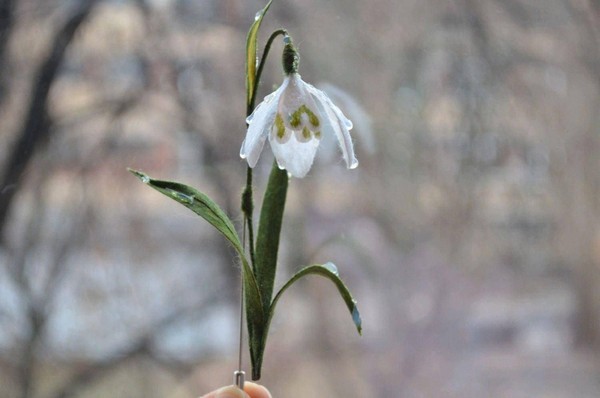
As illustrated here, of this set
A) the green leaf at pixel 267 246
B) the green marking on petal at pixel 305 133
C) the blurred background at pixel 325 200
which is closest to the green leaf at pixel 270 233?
the green leaf at pixel 267 246

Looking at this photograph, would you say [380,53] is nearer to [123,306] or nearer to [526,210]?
[526,210]

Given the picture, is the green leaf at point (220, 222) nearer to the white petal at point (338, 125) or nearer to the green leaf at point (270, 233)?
the green leaf at point (270, 233)

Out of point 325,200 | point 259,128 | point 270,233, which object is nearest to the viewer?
point 259,128

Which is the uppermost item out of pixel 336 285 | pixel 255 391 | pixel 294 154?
pixel 294 154

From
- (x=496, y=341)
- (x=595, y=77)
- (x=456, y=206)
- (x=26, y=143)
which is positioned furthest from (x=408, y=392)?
(x=26, y=143)

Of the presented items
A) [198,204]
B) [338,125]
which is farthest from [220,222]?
[338,125]

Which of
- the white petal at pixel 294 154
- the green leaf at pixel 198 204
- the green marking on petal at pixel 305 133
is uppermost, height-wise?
the green marking on petal at pixel 305 133

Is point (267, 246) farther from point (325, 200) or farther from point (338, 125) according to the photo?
point (325, 200)
